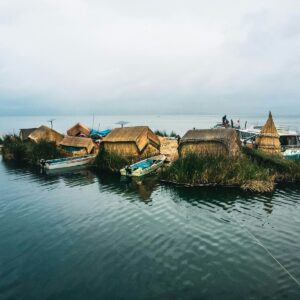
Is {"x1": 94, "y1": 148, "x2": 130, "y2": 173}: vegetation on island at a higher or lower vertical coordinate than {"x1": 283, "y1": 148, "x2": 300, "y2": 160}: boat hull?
lower

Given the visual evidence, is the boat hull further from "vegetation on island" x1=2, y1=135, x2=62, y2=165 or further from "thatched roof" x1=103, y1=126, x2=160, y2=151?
"vegetation on island" x1=2, y1=135, x2=62, y2=165

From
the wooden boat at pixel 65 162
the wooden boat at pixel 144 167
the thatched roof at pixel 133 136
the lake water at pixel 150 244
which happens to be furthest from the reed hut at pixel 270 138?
the wooden boat at pixel 65 162

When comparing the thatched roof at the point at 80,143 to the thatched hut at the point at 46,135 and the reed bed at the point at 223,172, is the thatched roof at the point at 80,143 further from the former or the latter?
the reed bed at the point at 223,172

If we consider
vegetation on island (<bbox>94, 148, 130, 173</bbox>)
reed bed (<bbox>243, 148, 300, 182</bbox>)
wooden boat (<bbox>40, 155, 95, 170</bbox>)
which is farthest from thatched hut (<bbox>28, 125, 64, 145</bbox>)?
reed bed (<bbox>243, 148, 300, 182</bbox>)

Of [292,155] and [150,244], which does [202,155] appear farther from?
[150,244]

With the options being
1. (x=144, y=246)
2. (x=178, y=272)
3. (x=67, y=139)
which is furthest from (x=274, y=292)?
(x=67, y=139)

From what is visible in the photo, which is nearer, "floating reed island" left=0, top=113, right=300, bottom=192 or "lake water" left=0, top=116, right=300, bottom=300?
"lake water" left=0, top=116, right=300, bottom=300

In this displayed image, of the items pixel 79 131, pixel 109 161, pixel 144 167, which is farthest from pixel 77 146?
pixel 144 167

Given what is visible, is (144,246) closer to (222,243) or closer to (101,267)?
(101,267)
